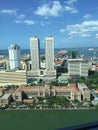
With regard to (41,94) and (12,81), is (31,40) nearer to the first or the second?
(12,81)

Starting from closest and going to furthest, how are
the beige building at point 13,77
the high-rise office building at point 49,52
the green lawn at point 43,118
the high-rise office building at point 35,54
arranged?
the green lawn at point 43,118, the beige building at point 13,77, the high-rise office building at point 49,52, the high-rise office building at point 35,54

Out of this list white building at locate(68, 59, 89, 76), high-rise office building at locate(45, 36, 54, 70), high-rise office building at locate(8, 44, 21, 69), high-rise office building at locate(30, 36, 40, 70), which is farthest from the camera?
high-rise office building at locate(8, 44, 21, 69)

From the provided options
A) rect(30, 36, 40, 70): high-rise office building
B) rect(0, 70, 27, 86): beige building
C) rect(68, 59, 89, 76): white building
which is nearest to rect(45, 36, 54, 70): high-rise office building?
rect(30, 36, 40, 70): high-rise office building

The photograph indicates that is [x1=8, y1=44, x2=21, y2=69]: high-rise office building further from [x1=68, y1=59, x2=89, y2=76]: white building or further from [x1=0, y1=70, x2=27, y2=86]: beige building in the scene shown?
[x1=68, y1=59, x2=89, y2=76]: white building

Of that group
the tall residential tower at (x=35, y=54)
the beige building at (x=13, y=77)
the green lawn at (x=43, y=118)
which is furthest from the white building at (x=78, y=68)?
the green lawn at (x=43, y=118)

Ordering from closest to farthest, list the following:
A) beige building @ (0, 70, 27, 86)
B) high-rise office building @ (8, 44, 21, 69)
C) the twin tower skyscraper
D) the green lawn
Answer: the green lawn → beige building @ (0, 70, 27, 86) → the twin tower skyscraper → high-rise office building @ (8, 44, 21, 69)

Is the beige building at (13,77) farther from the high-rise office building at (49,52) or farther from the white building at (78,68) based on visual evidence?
the white building at (78,68)

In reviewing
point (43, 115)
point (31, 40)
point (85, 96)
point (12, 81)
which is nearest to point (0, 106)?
point (43, 115)
